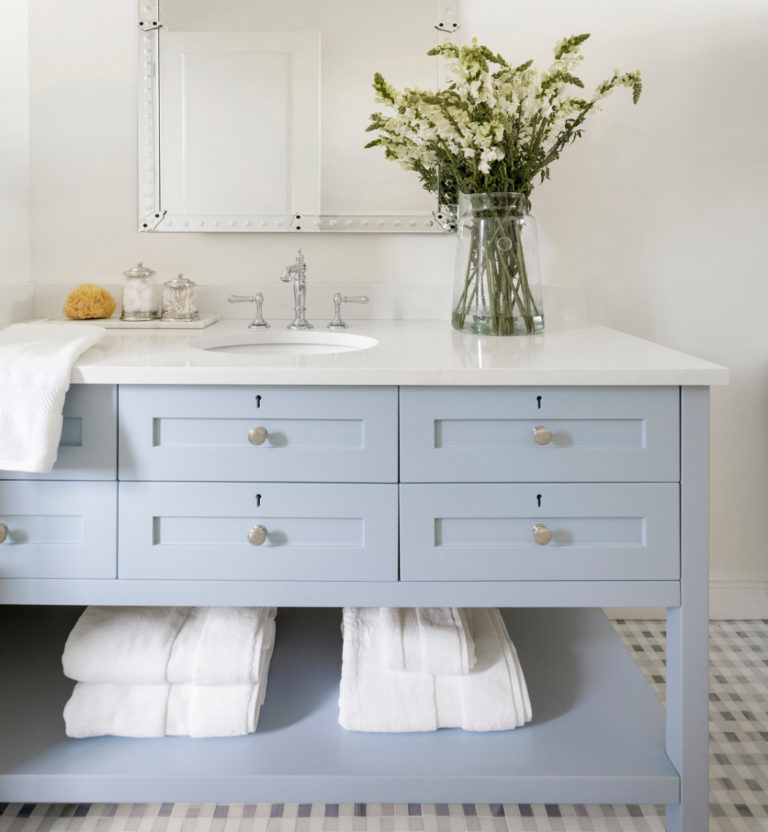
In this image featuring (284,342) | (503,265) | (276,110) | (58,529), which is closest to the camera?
(58,529)

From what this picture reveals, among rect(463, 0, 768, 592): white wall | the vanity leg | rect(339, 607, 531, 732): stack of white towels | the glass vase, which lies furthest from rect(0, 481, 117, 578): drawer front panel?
rect(463, 0, 768, 592): white wall

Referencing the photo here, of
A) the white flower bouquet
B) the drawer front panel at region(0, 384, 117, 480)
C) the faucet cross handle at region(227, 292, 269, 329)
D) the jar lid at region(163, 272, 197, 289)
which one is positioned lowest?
the drawer front panel at region(0, 384, 117, 480)

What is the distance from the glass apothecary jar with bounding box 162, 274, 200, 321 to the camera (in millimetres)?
1811

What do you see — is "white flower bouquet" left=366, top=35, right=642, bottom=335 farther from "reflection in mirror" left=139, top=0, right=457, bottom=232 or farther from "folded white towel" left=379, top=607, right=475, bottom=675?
"folded white towel" left=379, top=607, right=475, bottom=675

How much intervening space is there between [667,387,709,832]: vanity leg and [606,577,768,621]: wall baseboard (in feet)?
2.83

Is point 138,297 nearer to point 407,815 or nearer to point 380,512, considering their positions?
point 380,512

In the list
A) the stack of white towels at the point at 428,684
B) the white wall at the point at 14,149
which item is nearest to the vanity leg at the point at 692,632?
the stack of white towels at the point at 428,684

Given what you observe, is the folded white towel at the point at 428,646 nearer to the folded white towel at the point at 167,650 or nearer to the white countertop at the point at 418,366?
the folded white towel at the point at 167,650

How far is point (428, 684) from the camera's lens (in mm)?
1396

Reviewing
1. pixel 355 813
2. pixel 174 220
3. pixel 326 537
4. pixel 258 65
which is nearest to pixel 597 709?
pixel 355 813

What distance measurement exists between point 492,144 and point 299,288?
22.6 inches

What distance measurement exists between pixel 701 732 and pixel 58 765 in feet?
3.53

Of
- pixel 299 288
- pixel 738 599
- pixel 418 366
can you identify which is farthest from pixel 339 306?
pixel 738 599

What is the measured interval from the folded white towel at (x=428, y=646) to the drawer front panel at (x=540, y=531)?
165 mm
